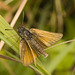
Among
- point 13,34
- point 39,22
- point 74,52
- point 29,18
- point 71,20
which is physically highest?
point 13,34

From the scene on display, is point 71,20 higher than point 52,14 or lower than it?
lower

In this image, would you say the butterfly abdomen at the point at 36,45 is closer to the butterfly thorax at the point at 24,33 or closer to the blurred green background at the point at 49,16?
the butterfly thorax at the point at 24,33

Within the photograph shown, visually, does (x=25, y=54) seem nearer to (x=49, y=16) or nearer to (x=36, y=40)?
(x=36, y=40)

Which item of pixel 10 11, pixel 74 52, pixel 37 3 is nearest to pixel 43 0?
pixel 37 3

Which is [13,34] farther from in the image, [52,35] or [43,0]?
[43,0]

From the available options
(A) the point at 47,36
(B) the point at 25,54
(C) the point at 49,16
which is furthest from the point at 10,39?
(C) the point at 49,16
